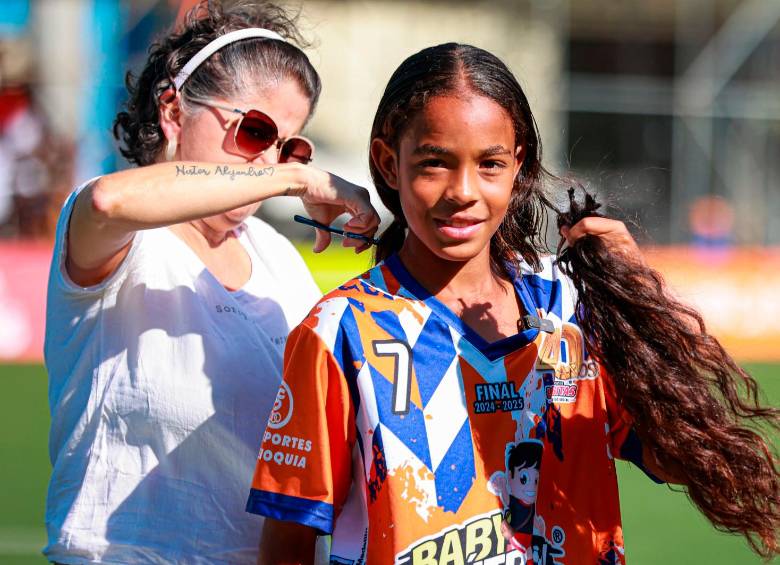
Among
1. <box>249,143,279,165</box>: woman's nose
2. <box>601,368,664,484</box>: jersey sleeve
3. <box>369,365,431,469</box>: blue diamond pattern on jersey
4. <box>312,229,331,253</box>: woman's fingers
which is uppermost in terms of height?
<box>249,143,279,165</box>: woman's nose

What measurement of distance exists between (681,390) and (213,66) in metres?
1.35

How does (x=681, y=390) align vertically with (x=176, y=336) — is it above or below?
below

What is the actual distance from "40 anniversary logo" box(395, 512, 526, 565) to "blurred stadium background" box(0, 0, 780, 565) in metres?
8.76

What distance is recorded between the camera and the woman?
2.26m

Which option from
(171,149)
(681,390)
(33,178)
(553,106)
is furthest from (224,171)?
(553,106)

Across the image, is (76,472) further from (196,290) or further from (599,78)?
(599,78)

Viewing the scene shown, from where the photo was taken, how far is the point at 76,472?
2.43 metres

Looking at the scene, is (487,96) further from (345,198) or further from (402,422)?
(402,422)

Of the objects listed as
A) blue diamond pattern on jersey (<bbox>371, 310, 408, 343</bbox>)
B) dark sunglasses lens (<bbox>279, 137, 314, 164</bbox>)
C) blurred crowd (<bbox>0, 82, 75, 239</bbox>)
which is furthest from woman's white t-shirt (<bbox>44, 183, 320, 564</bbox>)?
blurred crowd (<bbox>0, 82, 75, 239</bbox>)

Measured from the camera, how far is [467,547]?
209 cm

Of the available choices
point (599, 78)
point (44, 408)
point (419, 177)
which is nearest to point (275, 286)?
point (419, 177)

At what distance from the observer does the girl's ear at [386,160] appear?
7.49 ft

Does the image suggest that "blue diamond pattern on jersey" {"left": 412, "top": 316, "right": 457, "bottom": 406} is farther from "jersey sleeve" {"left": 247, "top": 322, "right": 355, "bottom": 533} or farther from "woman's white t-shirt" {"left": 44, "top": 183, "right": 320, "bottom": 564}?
"woman's white t-shirt" {"left": 44, "top": 183, "right": 320, "bottom": 564}

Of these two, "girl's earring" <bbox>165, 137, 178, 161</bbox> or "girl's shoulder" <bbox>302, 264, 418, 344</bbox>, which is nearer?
"girl's shoulder" <bbox>302, 264, 418, 344</bbox>
